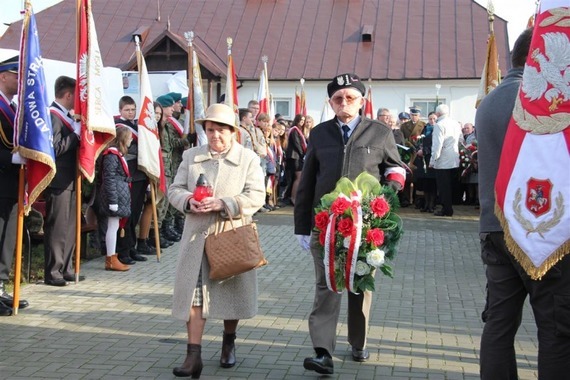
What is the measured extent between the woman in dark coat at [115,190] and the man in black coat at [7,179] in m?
2.04

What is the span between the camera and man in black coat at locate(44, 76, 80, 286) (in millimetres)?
8766

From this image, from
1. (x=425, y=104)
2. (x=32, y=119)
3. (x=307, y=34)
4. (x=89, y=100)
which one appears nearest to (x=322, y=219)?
(x=32, y=119)

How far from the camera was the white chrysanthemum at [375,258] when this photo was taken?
18.1 ft

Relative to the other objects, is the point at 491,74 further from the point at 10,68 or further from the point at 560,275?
the point at 560,275

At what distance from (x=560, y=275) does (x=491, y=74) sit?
601cm

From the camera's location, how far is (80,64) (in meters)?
8.91

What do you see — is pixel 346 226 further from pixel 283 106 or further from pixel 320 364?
pixel 283 106

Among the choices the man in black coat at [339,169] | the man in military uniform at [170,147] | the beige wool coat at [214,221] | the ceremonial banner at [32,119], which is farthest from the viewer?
the man in military uniform at [170,147]

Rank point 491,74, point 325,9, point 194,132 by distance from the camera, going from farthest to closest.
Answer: point 325,9 < point 194,132 < point 491,74

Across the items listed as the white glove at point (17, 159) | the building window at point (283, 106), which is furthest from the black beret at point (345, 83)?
the building window at point (283, 106)

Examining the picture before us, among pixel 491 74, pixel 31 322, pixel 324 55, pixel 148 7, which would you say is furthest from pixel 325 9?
pixel 31 322

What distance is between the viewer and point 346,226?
5543 mm

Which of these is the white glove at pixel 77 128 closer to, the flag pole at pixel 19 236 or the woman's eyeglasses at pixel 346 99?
the flag pole at pixel 19 236

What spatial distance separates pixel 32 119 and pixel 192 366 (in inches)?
124
